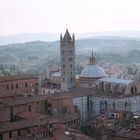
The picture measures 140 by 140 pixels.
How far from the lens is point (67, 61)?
2430 inches

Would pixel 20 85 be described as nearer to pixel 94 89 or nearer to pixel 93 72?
pixel 93 72

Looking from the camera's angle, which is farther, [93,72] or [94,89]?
[93,72]

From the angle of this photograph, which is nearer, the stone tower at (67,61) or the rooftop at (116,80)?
the rooftop at (116,80)

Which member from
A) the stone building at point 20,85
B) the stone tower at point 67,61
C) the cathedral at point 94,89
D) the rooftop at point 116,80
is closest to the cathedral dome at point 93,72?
the cathedral at point 94,89

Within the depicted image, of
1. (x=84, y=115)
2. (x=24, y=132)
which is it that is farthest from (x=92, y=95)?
(x=24, y=132)

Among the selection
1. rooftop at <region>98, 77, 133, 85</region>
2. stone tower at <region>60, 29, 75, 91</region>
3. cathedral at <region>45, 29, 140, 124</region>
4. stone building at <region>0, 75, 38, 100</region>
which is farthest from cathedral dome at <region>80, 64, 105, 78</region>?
stone building at <region>0, 75, 38, 100</region>

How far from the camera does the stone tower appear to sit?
202ft

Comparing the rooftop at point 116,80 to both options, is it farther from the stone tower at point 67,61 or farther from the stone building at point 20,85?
the stone building at point 20,85

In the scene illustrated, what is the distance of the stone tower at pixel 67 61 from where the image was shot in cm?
6153

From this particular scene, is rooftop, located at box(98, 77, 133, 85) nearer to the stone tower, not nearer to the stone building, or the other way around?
the stone tower

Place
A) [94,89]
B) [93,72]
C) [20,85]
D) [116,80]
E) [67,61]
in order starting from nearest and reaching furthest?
[94,89], [116,80], [20,85], [93,72], [67,61]

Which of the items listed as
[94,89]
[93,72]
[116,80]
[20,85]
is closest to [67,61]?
[93,72]

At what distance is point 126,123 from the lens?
42281mm

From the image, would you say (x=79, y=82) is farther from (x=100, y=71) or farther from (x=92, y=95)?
(x=92, y=95)
